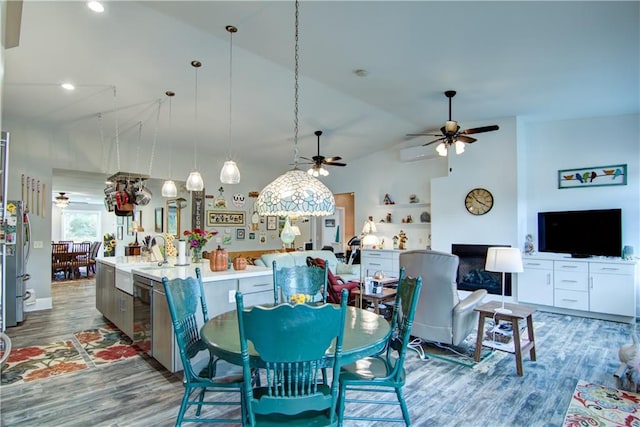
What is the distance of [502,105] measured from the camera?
17.6ft

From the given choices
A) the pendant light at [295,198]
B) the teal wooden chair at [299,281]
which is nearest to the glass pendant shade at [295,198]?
the pendant light at [295,198]

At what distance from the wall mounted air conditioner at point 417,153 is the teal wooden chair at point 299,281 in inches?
206

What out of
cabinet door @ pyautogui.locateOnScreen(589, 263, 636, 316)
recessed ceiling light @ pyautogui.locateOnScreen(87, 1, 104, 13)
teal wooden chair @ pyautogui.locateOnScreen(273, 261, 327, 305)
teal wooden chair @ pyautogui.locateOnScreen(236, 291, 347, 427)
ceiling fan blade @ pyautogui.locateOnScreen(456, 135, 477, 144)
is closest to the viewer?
teal wooden chair @ pyautogui.locateOnScreen(236, 291, 347, 427)

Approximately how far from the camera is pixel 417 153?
24.6 feet

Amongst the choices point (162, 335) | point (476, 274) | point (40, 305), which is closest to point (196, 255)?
point (162, 335)

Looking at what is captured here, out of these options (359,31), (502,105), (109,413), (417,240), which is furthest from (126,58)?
(417,240)

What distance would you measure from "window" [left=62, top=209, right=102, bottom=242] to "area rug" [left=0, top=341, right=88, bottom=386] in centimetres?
1058

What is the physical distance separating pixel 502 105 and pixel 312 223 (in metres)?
5.68

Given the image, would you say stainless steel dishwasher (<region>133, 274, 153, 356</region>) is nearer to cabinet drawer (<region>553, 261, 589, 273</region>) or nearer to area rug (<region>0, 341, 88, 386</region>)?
area rug (<region>0, 341, 88, 386</region>)

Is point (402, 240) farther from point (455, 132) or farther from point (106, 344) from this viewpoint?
point (106, 344)

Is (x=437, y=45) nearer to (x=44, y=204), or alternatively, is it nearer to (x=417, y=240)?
(x=417, y=240)

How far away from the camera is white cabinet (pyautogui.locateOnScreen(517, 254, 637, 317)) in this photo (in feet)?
15.9

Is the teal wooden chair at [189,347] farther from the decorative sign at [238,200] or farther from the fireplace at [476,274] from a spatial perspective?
the decorative sign at [238,200]

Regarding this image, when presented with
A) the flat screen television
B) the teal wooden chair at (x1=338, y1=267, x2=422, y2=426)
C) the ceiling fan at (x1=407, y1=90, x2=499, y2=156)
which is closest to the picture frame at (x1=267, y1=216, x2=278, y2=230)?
the ceiling fan at (x1=407, y1=90, x2=499, y2=156)
